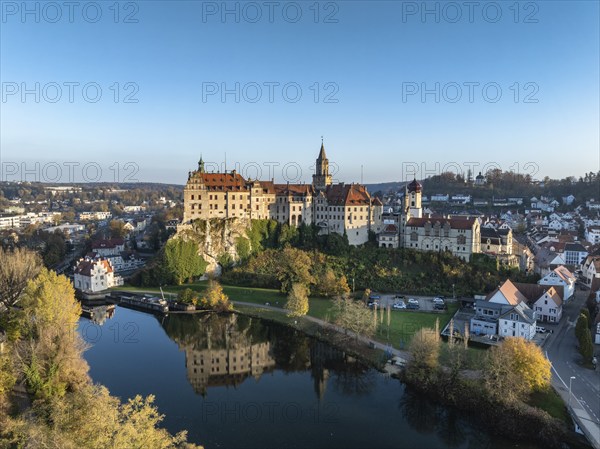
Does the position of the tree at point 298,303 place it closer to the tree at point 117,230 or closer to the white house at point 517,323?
the white house at point 517,323

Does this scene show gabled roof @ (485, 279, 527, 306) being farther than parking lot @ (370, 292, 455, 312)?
No

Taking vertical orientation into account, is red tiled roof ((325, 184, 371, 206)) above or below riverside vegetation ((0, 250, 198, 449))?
above

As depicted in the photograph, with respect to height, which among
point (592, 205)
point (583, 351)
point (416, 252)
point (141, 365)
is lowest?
point (141, 365)

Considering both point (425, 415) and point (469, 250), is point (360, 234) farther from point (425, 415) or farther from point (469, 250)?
point (425, 415)

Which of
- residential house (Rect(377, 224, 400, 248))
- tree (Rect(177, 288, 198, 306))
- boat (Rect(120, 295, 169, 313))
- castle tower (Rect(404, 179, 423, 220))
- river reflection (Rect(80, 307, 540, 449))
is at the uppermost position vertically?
castle tower (Rect(404, 179, 423, 220))

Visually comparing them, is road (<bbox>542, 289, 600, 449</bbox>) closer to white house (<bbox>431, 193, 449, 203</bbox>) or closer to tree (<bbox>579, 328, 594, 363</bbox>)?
tree (<bbox>579, 328, 594, 363</bbox>)

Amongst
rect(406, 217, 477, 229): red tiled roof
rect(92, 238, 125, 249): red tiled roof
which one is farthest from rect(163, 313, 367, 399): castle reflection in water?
rect(92, 238, 125, 249): red tiled roof

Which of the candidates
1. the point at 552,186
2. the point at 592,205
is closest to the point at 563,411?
the point at 592,205
